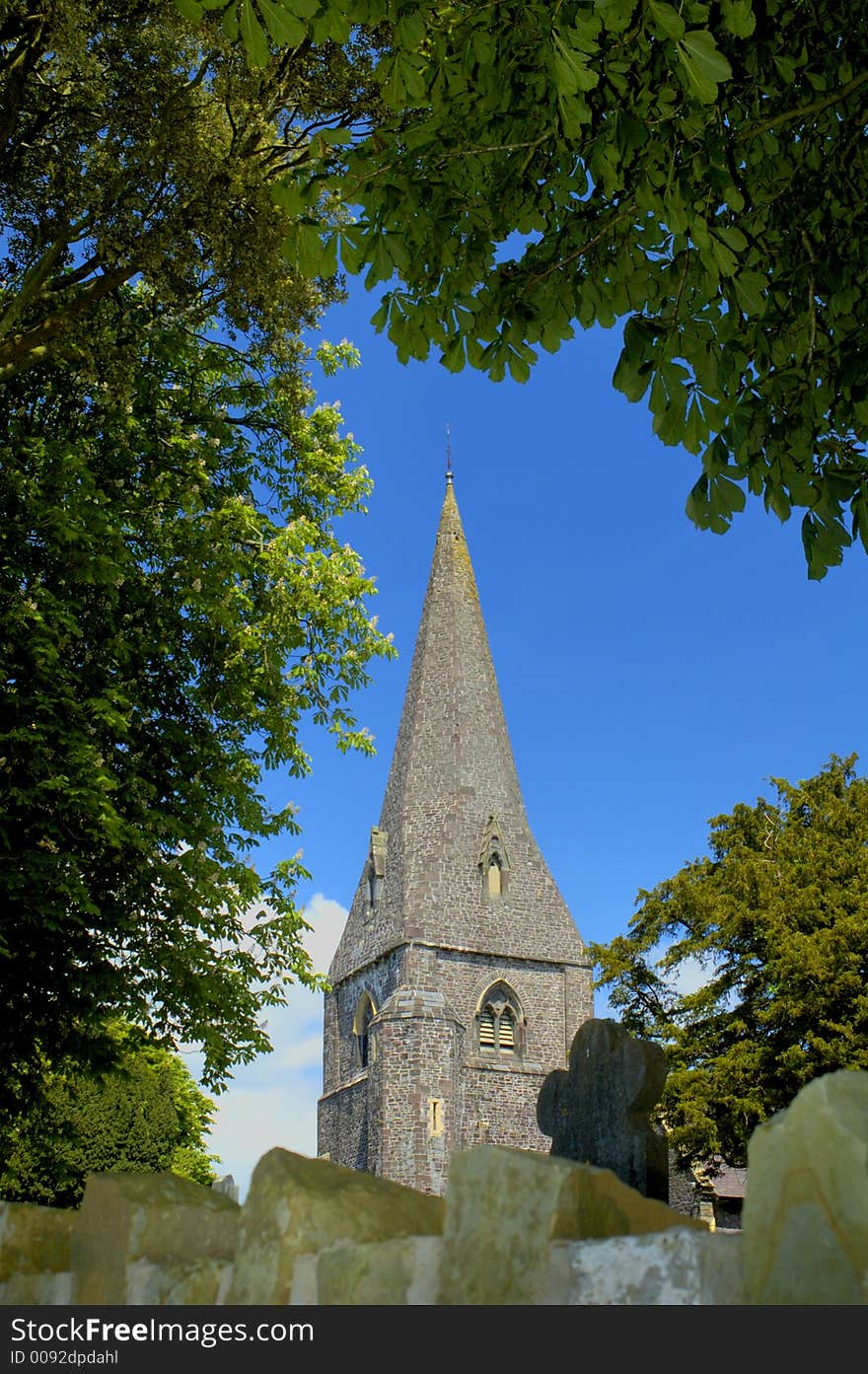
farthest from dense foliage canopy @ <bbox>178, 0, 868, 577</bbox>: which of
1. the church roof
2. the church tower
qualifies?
the church roof

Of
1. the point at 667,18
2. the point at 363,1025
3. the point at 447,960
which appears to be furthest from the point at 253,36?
the point at 363,1025

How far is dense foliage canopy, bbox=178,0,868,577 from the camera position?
228 inches

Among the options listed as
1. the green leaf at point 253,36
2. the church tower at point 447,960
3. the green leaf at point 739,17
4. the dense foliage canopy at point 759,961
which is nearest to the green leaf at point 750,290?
the green leaf at point 739,17

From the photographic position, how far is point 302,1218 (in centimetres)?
226

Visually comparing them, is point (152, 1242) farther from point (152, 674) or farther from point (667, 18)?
point (152, 674)

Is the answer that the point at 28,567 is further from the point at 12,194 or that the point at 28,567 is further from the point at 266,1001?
A: the point at 266,1001

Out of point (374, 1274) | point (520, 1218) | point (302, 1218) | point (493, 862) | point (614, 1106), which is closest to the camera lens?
point (520, 1218)

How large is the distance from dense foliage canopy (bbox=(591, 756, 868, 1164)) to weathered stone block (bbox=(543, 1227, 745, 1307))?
26.5 m

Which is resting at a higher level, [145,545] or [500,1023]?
[145,545]

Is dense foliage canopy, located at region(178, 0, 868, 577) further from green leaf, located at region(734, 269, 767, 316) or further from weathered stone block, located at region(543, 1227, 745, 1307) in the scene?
weathered stone block, located at region(543, 1227, 745, 1307)

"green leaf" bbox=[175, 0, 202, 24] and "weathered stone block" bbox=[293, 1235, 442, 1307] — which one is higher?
"green leaf" bbox=[175, 0, 202, 24]

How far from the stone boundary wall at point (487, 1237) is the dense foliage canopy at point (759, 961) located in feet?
85.4

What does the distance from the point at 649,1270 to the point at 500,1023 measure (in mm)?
47226
